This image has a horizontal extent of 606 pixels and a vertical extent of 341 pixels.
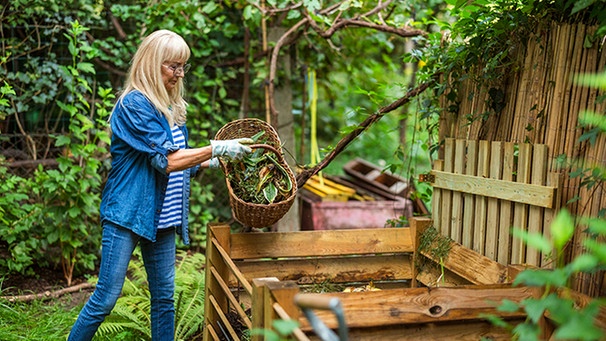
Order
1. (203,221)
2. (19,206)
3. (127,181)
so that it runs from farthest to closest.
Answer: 1. (203,221)
2. (19,206)
3. (127,181)

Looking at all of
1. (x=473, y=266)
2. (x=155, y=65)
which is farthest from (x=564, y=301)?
(x=155, y=65)

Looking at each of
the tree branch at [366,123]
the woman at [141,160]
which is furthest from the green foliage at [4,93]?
the tree branch at [366,123]

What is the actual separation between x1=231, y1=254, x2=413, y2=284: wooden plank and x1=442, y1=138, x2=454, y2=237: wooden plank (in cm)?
29

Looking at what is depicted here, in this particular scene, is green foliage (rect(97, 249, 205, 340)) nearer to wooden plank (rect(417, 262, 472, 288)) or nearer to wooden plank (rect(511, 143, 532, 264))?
wooden plank (rect(417, 262, 472, 288))

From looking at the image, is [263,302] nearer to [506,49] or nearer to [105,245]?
[105,245]

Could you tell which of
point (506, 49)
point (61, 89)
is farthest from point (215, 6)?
point (506, 49)

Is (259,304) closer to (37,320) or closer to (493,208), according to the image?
(493,208)

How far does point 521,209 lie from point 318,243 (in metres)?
1.13

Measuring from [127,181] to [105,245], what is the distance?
13.3 inches

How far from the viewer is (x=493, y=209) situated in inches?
131

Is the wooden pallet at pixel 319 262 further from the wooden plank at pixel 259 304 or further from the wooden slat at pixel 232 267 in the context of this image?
the wooden plank at pixel 259 304

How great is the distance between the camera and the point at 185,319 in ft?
14.9

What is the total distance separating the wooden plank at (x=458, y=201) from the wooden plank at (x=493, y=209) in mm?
242

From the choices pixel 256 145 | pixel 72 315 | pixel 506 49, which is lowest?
pixel 72 315
